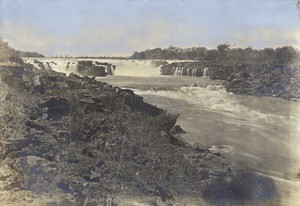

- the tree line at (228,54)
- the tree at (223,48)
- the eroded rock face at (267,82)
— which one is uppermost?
the tree at (223,48)

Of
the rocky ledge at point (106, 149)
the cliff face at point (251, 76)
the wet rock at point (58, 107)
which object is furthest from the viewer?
the cliff face at point (251, 76)

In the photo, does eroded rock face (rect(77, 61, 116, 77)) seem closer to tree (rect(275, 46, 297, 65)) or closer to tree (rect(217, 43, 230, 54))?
tree (rect(217, 43, 230, 54))

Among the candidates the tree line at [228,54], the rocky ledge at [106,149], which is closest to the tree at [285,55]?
the tree line at [228,54]

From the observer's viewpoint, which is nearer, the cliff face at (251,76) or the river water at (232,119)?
the river water at (232,119)

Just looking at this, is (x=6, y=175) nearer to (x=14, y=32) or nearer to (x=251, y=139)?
(x=14, y=32)

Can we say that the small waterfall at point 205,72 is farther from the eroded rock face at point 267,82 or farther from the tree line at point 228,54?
the eroded rock face at point 267,82

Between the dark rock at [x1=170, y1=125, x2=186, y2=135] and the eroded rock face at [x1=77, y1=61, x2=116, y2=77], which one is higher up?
the eroded rock face at [x1=77, y1=61, x2=116, y2=77]

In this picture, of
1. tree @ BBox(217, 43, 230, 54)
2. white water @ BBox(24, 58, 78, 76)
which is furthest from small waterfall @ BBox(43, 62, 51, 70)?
tree @ BBox(217, 43, 230, 54)
